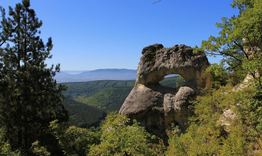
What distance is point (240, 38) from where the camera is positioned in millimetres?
18609

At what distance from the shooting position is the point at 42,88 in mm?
34719

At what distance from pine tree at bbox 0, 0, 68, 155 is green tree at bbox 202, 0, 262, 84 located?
68.5 ft

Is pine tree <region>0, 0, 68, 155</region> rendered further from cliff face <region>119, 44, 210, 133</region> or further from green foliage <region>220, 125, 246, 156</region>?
green foliage <region>220, 125, 246, 156</region>

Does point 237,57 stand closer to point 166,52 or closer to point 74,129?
point 166,52

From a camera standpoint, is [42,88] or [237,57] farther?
[42,88]

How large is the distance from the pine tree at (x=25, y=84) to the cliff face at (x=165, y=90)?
364 inches

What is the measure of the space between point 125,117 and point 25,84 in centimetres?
1385

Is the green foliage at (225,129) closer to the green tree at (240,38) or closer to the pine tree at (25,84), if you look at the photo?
the green tree at (240,38)

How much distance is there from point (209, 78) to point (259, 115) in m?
14.7

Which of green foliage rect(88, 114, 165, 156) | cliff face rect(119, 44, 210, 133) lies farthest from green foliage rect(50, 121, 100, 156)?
green foliage rect(88, 114, 165, 156)

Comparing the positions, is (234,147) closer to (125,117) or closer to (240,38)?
(240,38)

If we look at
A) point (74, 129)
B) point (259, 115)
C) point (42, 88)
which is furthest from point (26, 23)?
point (259, 115)

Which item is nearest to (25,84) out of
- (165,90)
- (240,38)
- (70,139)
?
(70,139)

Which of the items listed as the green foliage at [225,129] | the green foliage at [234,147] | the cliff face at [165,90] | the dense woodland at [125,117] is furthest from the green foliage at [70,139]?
the green foliage at [234,147]
